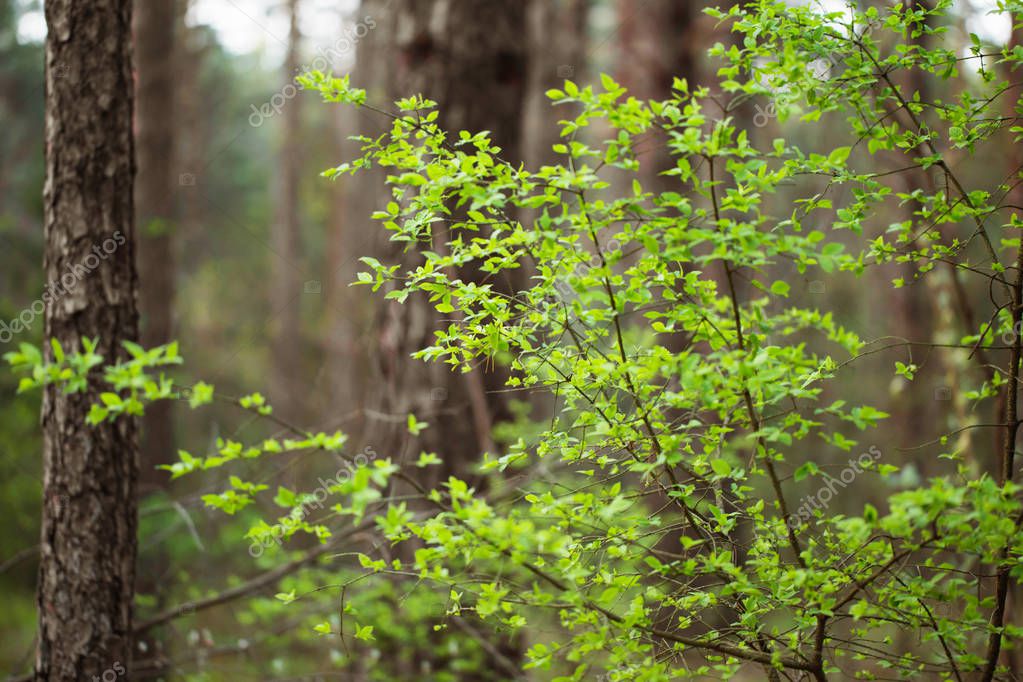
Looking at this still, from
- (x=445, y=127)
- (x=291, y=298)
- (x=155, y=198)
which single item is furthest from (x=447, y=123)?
(x=291, y=298)

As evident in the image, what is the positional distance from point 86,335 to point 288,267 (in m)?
12.8

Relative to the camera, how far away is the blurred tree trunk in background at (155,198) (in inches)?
295

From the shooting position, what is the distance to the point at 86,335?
3.25 meters

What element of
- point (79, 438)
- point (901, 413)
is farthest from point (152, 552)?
point (901, 413)

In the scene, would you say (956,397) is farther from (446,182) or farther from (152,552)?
(152,552)

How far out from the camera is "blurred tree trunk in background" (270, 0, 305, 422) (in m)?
15.4

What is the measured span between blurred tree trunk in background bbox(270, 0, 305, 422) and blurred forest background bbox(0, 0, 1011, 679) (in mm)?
48

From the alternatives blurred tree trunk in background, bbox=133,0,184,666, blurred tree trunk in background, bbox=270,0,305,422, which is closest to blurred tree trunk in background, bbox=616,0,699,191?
blurred tree trunk in background, bbox=133,0,184,666

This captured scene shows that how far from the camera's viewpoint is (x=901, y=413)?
7645mm

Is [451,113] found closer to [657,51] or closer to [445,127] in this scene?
[445,127]

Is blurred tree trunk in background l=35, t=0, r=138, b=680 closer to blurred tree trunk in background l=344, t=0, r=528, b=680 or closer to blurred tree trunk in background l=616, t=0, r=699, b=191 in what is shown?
blurred tree trunk in background l=344, t=0, r=528, b=680

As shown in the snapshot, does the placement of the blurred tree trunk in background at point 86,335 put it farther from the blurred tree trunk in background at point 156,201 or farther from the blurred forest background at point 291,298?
the blurred tree trunk in background at point 156,201

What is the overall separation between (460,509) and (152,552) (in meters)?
5.60

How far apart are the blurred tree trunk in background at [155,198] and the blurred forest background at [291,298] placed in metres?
0.02
